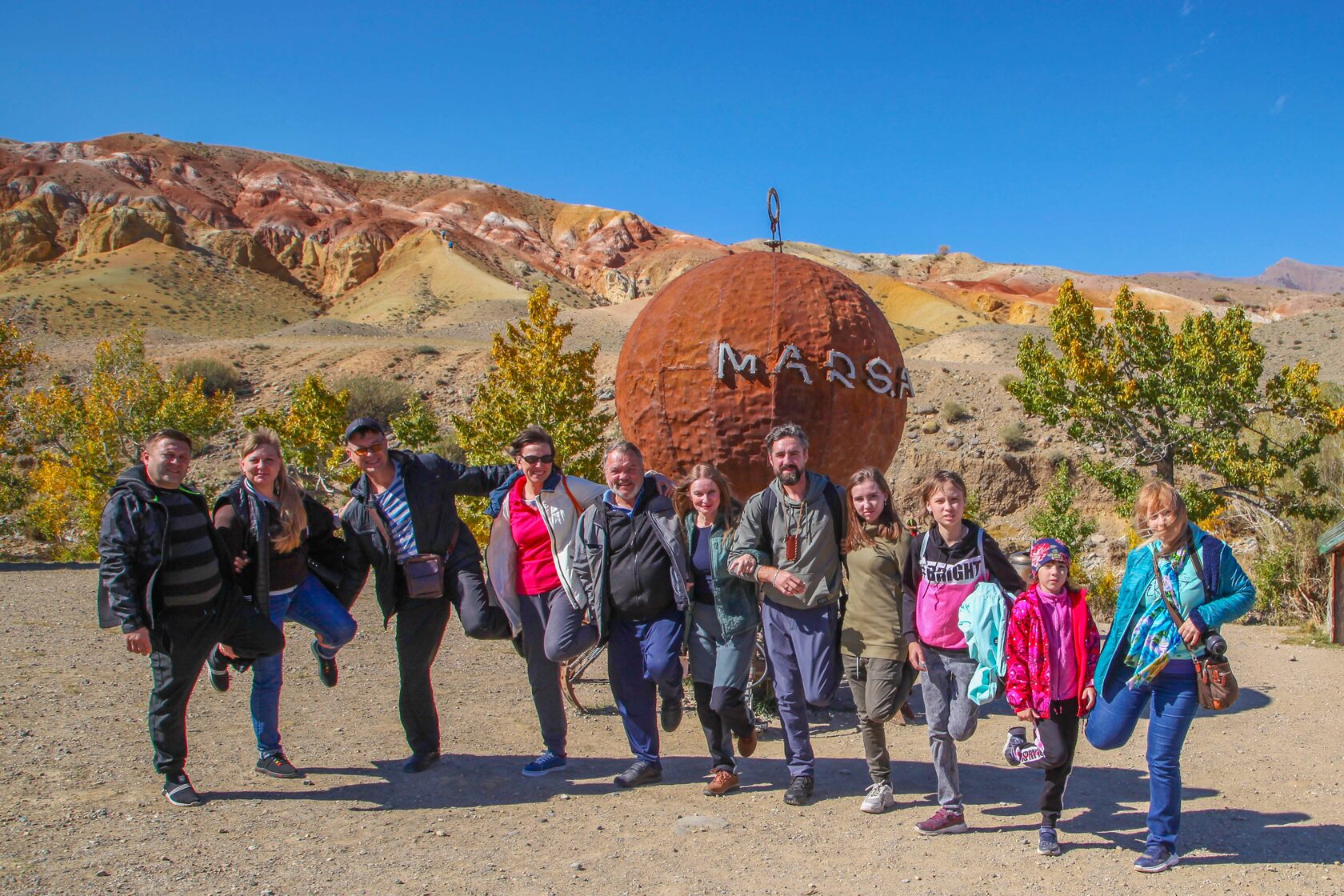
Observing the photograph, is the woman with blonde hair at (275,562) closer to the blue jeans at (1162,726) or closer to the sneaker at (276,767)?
the sneaker at (276,767)

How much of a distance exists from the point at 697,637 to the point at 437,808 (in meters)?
1.32

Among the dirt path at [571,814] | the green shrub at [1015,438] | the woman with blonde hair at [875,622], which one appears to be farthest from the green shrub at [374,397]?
the woman with blonde hair at [875,622]

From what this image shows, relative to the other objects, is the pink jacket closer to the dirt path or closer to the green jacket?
the dirt path

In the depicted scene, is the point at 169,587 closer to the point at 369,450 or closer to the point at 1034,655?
the point at 369,450

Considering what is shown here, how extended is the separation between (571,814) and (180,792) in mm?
1619

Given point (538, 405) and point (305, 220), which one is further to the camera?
point (305, 220)

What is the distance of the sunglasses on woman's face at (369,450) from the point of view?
420 cm

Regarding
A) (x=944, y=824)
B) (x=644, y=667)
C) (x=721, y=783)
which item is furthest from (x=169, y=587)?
(x=944, y=824)

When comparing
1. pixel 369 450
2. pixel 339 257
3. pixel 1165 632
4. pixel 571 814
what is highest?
pixel 339 257

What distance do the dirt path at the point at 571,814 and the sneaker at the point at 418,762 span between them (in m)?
0.06

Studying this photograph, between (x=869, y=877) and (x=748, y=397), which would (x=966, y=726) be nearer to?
(x=869, y=877)

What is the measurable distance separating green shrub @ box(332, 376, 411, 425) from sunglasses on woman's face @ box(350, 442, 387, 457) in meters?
21.8

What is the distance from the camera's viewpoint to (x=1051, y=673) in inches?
138

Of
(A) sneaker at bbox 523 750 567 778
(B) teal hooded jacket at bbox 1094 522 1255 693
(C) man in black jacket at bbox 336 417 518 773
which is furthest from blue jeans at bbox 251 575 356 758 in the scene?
(B) teal hooded jacket at bbox 1094 522 1255 693
